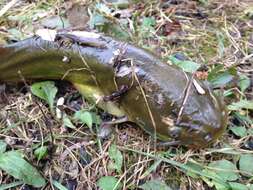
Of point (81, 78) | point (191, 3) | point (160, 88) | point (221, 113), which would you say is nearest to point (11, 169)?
point (81, 78)

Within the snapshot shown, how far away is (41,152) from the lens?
6.77ft

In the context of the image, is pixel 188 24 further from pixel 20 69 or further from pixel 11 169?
pixel 11 169

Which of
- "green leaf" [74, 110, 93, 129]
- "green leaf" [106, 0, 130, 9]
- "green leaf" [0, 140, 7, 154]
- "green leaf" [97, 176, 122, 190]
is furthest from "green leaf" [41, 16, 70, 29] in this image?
"green leaf" [97, 176, 122, 190]

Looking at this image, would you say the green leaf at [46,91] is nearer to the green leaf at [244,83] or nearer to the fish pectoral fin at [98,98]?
the fish pectoral fin at [98,98]

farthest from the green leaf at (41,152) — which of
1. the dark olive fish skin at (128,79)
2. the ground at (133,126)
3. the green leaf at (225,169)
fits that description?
the green leaf at (225,169)

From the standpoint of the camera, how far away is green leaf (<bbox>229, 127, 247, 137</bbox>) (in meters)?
2.18

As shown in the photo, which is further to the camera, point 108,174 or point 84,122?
point 84,122

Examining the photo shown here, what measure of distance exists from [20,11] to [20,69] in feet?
2.43

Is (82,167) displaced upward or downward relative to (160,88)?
downward

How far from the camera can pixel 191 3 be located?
307 cm

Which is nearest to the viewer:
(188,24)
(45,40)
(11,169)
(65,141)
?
(11,169)

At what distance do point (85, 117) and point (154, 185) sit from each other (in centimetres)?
48

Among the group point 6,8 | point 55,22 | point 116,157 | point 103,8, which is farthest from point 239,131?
point 6,8

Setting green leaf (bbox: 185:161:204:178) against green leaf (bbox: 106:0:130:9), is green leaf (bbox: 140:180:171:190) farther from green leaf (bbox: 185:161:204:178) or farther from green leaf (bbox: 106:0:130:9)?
green leaf (bbox: 106:0:130:9)
